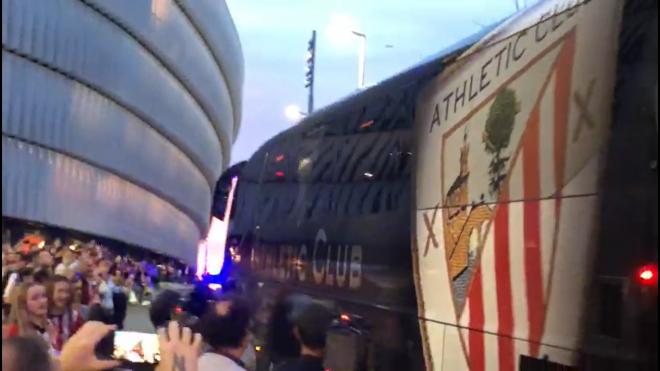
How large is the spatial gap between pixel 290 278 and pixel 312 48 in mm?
1745

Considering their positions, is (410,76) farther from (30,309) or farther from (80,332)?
(30,309)

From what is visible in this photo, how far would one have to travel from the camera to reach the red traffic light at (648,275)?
10.6 feet

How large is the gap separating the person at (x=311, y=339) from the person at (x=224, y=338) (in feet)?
1.03

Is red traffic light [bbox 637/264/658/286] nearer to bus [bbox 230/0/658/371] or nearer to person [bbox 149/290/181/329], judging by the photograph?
bus [bbox 230/0/658/371]

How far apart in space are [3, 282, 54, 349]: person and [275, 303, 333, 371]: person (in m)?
1.37

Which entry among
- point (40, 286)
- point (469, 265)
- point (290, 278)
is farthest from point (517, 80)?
point (290, 278)

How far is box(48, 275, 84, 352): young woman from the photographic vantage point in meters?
6.55

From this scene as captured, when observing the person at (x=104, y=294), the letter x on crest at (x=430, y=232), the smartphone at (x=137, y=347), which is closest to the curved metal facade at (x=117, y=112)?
the person at (x=104, y=294)

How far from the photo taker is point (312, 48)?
7.70 metres

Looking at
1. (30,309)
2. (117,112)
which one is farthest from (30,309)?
(117,112)

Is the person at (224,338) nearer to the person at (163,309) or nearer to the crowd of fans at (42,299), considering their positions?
Answer: the crowd of fans at (42,299)

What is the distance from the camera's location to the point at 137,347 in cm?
874

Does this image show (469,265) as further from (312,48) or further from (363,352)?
(312,48)

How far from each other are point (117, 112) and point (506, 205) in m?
30.4
